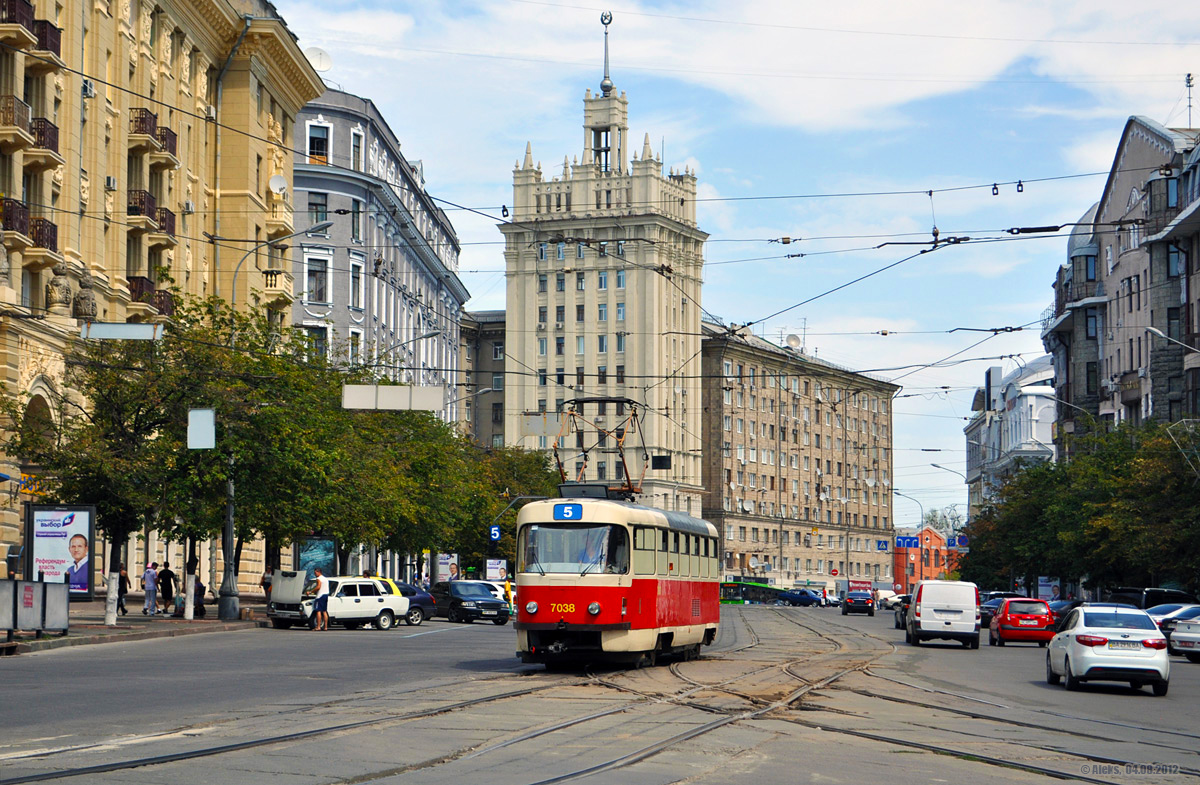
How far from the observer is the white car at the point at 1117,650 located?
77.6 feet

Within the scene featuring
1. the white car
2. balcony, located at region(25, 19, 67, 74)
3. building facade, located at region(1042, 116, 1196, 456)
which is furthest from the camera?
building facade, located at region(1042, 116, 1196, 456)

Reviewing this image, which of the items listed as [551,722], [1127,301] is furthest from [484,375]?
[551,722]

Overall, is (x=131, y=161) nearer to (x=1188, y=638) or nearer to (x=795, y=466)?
(x=1188, y=638)

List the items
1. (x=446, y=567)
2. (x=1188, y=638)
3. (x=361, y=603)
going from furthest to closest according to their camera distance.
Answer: (x=446, y=567) → (x=361, y=603) → (x=1188, y=638)

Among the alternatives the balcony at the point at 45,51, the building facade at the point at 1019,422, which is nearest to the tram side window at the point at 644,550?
the balcony at the point at 45,51

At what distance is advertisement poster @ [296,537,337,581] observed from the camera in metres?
51.2

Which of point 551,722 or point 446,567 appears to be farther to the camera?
point 446,567

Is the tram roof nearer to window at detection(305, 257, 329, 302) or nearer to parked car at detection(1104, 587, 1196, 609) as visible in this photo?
parked car at detection(1104, 587, 1196, 609)

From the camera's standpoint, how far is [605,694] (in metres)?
19.9

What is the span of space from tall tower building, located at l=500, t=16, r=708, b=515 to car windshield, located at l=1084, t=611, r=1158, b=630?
8899cm

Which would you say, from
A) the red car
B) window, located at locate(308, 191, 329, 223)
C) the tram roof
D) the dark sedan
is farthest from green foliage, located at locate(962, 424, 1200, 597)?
window, located at locate(308, 191, 329, 223)

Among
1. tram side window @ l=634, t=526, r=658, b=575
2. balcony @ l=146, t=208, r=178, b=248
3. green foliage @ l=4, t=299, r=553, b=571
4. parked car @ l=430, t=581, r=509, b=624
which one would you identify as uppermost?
balcony @ l=146, t=208, r=178, b=248

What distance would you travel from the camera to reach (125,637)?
32844mm

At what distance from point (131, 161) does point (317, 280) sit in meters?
30.4
